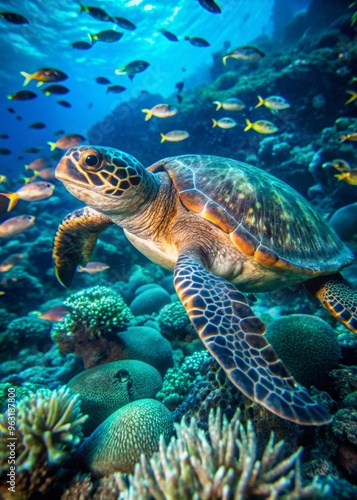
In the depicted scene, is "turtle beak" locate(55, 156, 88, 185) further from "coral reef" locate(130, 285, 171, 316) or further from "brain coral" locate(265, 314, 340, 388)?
"coral reef" locate(130, 285, 171, 316)

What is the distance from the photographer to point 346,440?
5.69ft

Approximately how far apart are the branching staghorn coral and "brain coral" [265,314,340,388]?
1.29 meters

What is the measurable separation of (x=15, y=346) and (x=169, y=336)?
3.23m

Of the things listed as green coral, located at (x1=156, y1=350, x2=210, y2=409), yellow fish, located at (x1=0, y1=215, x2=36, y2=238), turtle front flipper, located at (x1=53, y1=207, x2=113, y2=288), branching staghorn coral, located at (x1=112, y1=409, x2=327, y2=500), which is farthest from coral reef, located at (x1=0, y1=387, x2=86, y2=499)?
yellow fish, located at (x1=0, y1=215, x2=36, y2=238)

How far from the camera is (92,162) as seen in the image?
2.39 m

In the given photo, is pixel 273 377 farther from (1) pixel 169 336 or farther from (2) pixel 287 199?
(1) pixel 169 336

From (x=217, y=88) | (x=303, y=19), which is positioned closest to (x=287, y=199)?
(x=217, y=88)

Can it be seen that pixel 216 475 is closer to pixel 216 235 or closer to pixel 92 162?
pixel 216 235

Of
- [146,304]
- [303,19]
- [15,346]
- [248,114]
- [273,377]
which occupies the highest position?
[303,19]

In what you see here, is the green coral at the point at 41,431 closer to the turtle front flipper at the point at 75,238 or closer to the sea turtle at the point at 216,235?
the sea turtle at the point at 216,235

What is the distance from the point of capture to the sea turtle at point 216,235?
188 centimetres

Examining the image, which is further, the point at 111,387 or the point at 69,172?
the point at 111,387

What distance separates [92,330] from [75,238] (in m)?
1.36

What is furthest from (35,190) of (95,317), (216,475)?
(216,475)
